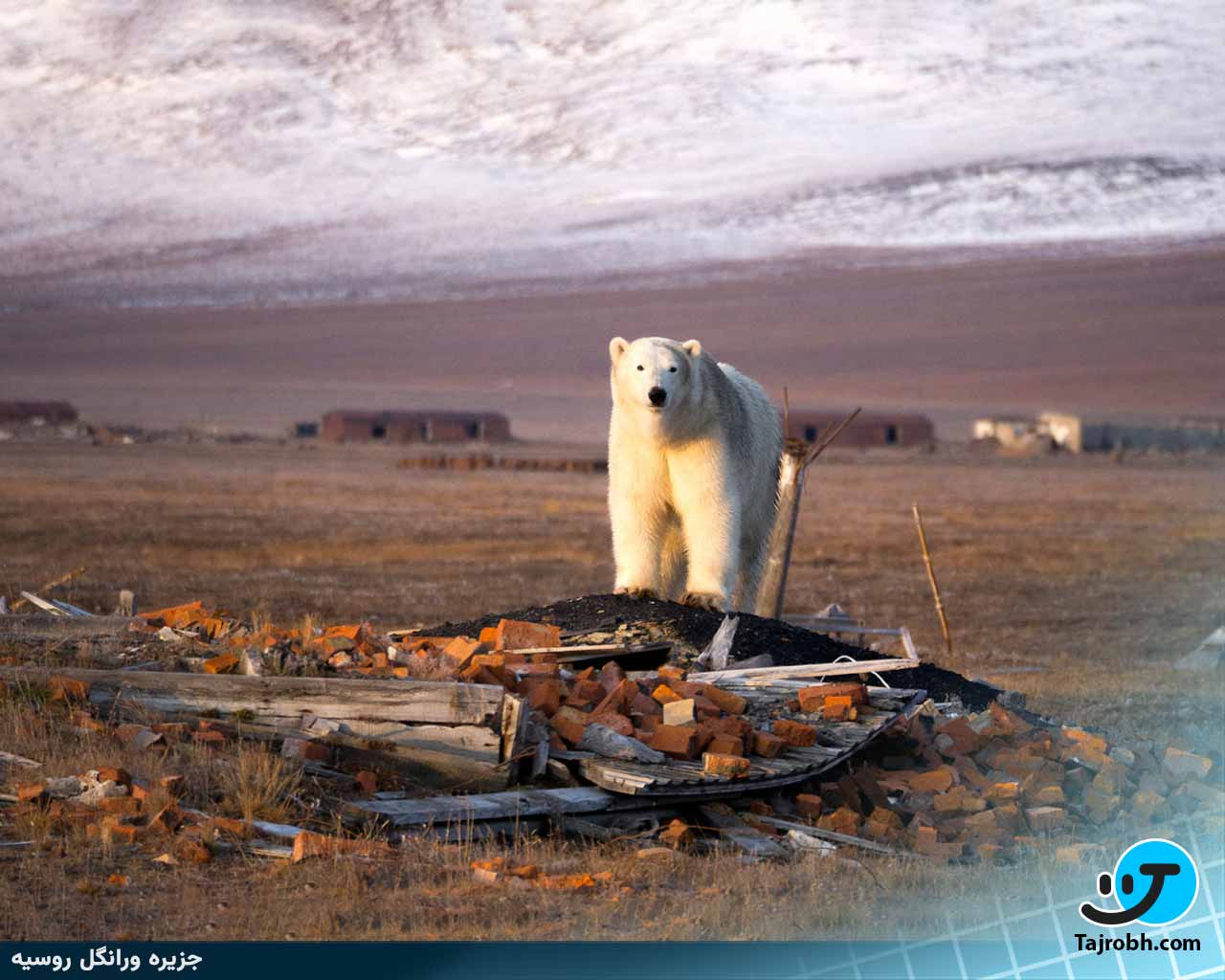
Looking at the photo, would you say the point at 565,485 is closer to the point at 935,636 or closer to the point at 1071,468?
the point at 1071,468

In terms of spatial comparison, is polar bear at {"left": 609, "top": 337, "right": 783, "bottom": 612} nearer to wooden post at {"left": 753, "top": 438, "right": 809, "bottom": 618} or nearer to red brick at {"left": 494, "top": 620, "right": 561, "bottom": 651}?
red brick at {"left": 494, "top": 620, "right": 561, "bottom": 651}

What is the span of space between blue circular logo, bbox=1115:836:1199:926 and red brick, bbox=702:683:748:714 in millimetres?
2045

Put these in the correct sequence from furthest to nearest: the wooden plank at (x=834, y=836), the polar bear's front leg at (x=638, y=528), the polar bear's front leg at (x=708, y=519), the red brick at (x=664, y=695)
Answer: the polar bear's front leg at (x=638, y=528) → the polar bear's front leg at (x=708, y=519) → the red brick at (x=664, y=695) → the wooden plank at (x=834, y=836)

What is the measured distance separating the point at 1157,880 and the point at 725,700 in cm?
227

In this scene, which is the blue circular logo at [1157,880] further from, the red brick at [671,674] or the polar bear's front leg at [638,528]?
the polar bear's front leg at [638,528]

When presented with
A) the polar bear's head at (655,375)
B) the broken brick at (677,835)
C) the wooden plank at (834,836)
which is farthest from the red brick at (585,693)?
the polar bear's head at (655,375)

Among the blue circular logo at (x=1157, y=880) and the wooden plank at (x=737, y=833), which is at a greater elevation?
the wooden plank at (x=737, y=833)

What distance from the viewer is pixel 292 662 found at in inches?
296

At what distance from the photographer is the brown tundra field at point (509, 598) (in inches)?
225

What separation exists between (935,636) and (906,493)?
35.5 m

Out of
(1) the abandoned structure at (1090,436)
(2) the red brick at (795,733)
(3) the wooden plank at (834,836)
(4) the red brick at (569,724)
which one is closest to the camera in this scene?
(3) the wooden plank at (834,836)

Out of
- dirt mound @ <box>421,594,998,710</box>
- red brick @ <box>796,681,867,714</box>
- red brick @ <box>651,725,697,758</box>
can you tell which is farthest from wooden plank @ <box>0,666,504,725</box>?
dirt mound @ <box>421,594,998,710</box>

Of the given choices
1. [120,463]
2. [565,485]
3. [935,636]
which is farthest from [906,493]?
[935,636]

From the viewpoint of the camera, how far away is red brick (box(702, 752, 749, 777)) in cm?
669
